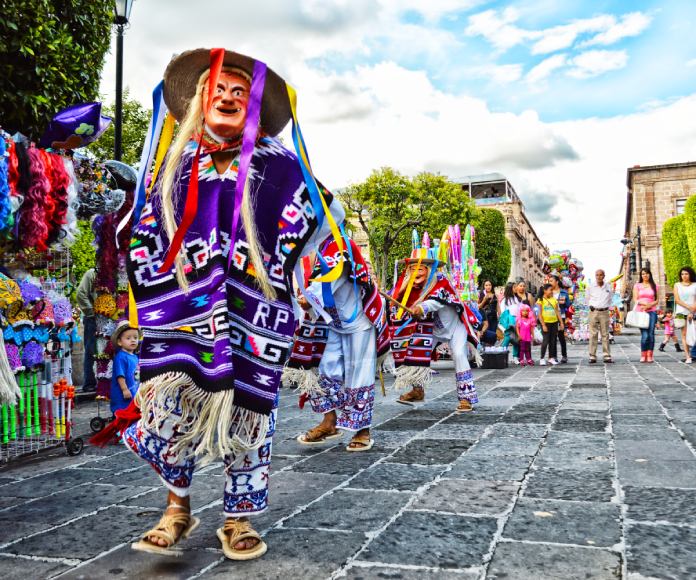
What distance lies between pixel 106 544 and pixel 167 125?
185 cm

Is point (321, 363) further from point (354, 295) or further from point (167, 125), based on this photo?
point (167, 125)

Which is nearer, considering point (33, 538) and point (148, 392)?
point (148, 392)

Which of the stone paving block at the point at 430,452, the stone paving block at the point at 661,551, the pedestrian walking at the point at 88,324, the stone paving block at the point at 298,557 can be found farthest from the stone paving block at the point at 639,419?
the pedestrian walking at the point at 88,324

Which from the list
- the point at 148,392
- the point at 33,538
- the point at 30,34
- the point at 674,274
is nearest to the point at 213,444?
the point at 148,392

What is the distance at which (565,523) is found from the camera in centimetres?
277

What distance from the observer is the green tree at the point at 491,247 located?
5059cm

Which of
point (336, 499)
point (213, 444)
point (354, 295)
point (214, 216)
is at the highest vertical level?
point (214, 216)

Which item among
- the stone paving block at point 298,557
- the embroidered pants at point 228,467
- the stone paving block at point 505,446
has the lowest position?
the stone paving block at point 505,446

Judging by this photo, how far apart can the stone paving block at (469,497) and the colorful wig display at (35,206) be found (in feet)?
11.2

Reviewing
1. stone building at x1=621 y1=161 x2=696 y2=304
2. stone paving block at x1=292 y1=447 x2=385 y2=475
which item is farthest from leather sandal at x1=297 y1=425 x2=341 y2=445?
stone building at x1=621 y1=161 x2=696 y2=304

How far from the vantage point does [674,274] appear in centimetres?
3288

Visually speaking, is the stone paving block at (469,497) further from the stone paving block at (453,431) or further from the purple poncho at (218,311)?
the stone paving block at (453,431)

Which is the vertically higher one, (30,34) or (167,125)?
(30,34)

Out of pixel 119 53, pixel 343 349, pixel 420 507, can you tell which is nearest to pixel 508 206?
pixel 119 53
